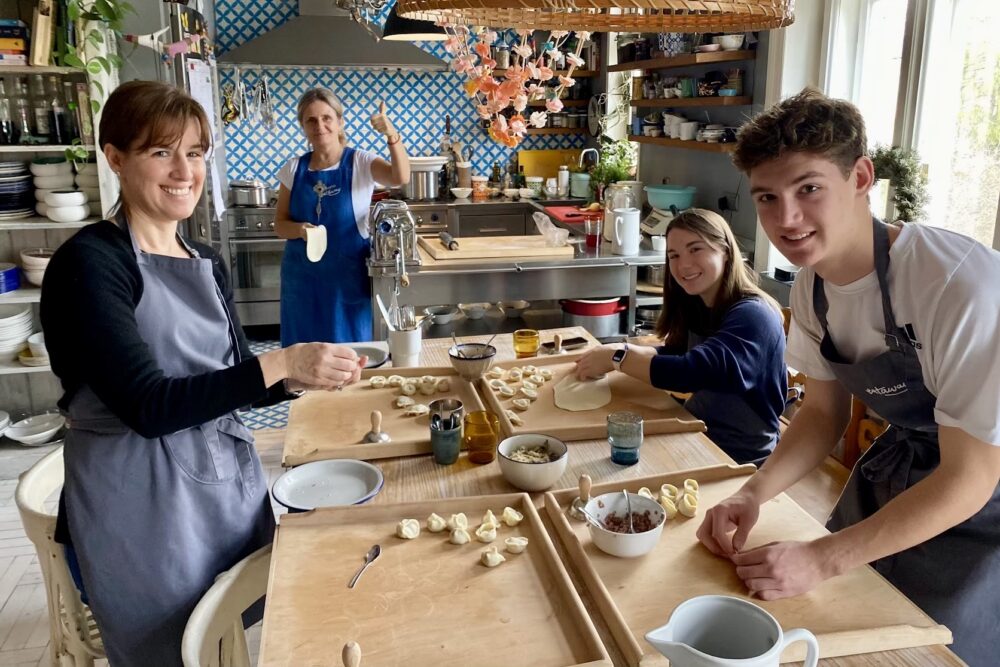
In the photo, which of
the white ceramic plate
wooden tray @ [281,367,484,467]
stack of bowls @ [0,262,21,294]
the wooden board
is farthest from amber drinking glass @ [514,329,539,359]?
stack of bowls @ [0,262,21,294]

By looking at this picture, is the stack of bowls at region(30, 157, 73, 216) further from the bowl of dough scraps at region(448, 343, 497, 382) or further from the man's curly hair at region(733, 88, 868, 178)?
the man's curly hair at region(733, 88, 868, 178)

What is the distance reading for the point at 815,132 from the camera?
1312 millimetres

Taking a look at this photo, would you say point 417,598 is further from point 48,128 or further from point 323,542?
point 48,128

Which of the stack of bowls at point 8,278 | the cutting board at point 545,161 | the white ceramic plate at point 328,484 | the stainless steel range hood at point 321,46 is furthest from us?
the cutting board at point 545,161

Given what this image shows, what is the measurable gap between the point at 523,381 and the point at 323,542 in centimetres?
96

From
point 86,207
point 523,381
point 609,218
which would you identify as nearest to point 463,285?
point 609,218

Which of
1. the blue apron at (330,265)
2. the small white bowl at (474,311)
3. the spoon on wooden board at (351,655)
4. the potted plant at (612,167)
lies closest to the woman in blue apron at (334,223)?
the blue apron at (330,265)

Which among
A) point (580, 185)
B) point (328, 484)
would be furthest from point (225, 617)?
point (580, 185)

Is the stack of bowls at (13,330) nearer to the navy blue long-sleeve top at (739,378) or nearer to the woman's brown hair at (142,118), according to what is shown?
the woman's brown hair at (142,118)

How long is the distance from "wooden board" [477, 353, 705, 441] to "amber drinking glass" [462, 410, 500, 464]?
9 cm

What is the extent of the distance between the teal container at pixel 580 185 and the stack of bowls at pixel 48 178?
3.80 meters

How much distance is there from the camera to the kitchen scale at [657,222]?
14.8 feet

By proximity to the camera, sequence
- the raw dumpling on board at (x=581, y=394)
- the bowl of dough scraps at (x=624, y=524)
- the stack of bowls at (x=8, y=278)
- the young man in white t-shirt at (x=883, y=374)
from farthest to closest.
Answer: the stack of bowls at (x=8, y=278)
the raw dumpling on board at (x=581, y=394)
the bowl of dough scraps at (x=624, y=524)
the young man in white t-shirt at (x=883, y=374)

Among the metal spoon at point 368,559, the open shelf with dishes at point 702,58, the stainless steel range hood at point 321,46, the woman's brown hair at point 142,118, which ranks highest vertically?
the stainless steel range hood at point 321,46
